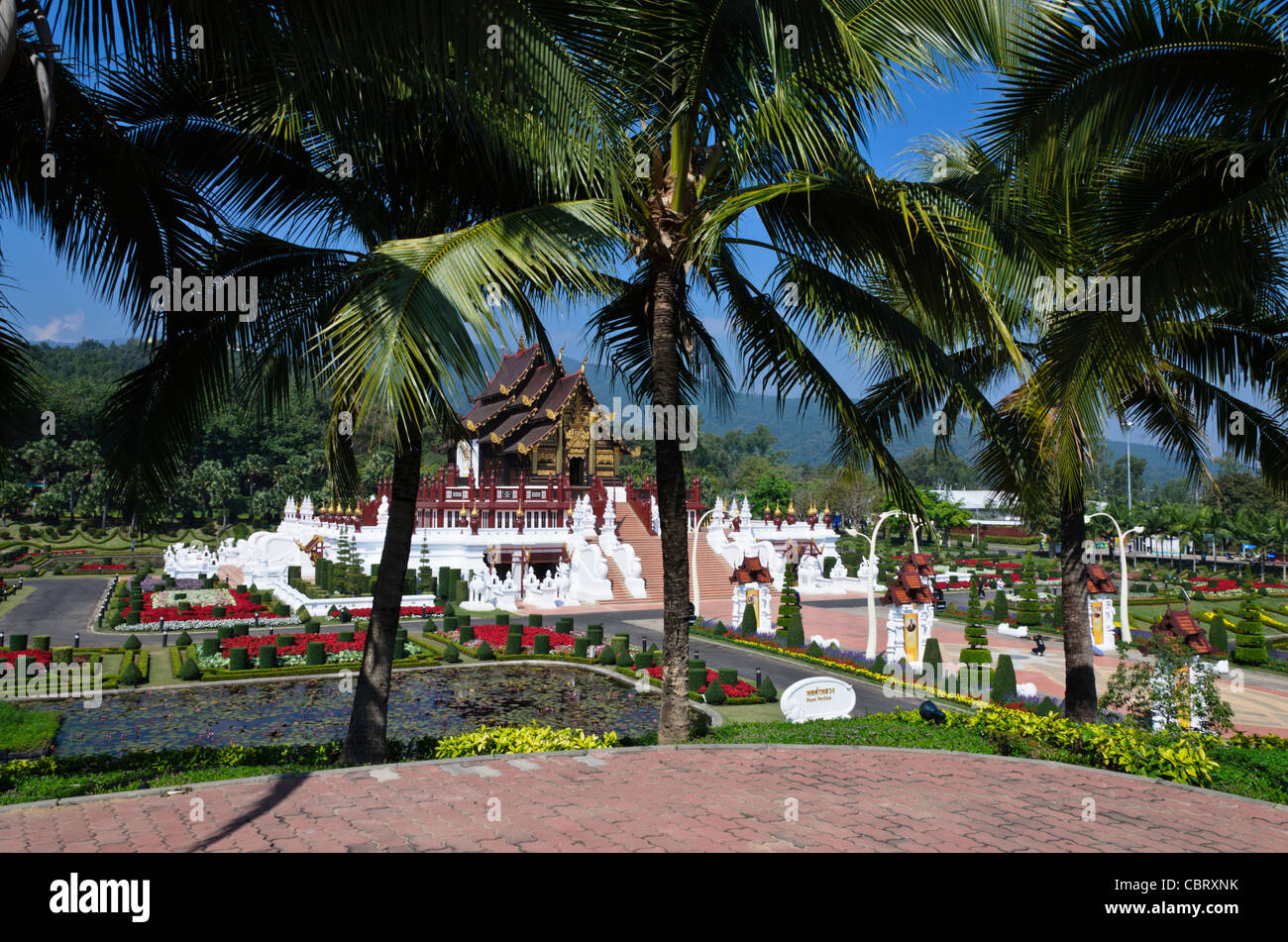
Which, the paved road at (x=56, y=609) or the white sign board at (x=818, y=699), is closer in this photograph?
the white sign board at (x=818, y=699)

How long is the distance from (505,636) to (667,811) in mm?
19801

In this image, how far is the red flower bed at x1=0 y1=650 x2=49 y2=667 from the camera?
66.1ft

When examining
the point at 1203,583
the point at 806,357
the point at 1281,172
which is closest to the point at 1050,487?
the point at 806,357

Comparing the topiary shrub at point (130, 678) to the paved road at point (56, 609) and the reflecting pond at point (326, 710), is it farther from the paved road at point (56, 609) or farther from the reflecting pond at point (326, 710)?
the paved road at point (56, 609)

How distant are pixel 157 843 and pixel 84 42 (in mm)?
4607

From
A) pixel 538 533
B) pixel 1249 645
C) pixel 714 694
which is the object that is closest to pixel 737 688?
pixel 714 694

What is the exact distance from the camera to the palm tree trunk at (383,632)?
905 cm

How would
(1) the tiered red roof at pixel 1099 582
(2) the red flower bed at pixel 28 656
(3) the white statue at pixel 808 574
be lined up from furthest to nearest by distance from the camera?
(3) the white statue at pixel 808 574 < (1) the tiered red roof at pixel 1099 582 < (2) the red flower bed at pixel 28 656

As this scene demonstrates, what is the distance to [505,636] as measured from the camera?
1010 inches

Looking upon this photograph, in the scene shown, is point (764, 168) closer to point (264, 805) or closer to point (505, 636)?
point (264, 805)

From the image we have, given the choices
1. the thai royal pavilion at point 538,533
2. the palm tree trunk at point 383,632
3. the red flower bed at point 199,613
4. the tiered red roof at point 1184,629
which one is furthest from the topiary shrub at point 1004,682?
the red flower bed at point 199,613

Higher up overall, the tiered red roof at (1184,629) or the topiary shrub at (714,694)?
the tiered red roof at (1184,629)

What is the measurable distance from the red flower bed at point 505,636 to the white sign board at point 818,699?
1147 centimetres

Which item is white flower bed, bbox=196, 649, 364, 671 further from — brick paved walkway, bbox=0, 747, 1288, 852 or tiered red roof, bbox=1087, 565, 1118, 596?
tiered red roof, bbox=1087, 565, 1118, 596
